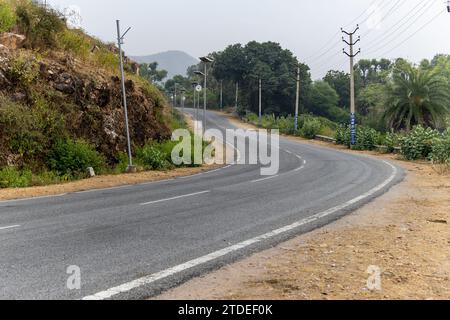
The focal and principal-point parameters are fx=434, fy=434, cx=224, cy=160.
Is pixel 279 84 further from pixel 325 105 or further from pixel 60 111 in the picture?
pixel 60 111

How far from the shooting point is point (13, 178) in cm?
1474

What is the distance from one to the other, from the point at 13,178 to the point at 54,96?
213 inches

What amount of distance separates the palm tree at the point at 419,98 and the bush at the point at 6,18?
2898 centimetres

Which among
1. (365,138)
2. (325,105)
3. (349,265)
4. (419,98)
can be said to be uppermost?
(325,105)

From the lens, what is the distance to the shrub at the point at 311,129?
47.9m

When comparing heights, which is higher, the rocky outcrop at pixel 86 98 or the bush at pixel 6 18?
the bush at pixel 6 18

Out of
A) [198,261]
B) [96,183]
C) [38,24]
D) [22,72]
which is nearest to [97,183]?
[96,183]

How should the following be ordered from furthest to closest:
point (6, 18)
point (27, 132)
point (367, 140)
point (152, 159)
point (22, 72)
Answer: point (367, 140) < point (152, 159) < point (6, 18) < point (22, 72) < point (27, 132)

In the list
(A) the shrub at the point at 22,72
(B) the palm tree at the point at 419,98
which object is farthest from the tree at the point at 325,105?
(A) the shrub at the point at 22,72

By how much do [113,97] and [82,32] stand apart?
11409 millimetres

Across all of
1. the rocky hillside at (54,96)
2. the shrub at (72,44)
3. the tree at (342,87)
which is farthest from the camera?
the tree at (342,87)

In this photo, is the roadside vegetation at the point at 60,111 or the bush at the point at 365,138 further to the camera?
the bush at the point at 365,138

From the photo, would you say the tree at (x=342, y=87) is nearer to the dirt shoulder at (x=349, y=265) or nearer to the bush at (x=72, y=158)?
the bush at (x=72, y=158)

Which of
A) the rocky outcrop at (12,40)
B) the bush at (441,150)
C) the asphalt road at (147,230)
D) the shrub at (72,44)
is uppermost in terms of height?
the shrub at (72,44)
